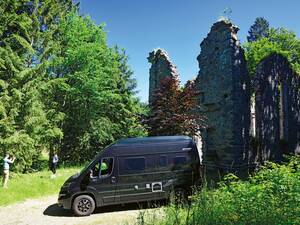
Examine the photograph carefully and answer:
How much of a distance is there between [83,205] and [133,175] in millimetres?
1896

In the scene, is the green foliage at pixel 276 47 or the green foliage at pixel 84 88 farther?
the green foliage at pixel 276 47

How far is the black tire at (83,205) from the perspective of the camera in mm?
10156

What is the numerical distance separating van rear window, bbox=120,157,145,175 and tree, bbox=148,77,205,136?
8.86ft

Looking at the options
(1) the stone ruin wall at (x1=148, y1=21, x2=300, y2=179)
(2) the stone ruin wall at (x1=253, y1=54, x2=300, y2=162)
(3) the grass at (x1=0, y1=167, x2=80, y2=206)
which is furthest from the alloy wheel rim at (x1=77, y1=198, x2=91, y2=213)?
(2) the stone ruin wall at (x1=253, y1=54, x2=300, y2=162)

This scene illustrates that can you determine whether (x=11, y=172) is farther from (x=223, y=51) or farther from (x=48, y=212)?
(x=223, y=51)

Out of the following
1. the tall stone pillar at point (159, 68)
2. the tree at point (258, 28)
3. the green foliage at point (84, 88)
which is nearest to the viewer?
the tall stone pillar at point (159, 68)

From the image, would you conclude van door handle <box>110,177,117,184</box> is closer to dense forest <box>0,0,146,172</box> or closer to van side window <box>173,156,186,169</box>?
van side window <box>173,156,186,169</box>

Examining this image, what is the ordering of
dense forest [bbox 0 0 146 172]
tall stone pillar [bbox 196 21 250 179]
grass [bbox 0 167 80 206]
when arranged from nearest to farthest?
grass [bbox 0 167 80 206]
tall stone pillar [bbox 196 21 250 179]
dense forest [bbox 0 0 146 172]

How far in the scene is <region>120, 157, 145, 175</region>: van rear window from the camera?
10539 millimetres

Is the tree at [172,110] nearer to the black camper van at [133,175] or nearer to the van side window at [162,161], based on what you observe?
the black camper van at [133,175]

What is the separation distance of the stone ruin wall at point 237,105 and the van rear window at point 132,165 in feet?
12.5

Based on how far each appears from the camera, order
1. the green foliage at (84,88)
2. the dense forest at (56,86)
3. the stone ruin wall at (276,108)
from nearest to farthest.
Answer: the stone ruin wall at (276,108)
the dense forest at (56,86)
the green foliage at (84,88)

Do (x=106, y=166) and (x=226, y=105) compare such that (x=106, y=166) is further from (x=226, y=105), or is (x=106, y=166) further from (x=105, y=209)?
(x=226, y=105)

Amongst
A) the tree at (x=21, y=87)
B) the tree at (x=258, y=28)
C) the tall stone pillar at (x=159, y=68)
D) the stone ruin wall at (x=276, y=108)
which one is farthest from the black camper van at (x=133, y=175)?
the tree at (x=258, y=28)
